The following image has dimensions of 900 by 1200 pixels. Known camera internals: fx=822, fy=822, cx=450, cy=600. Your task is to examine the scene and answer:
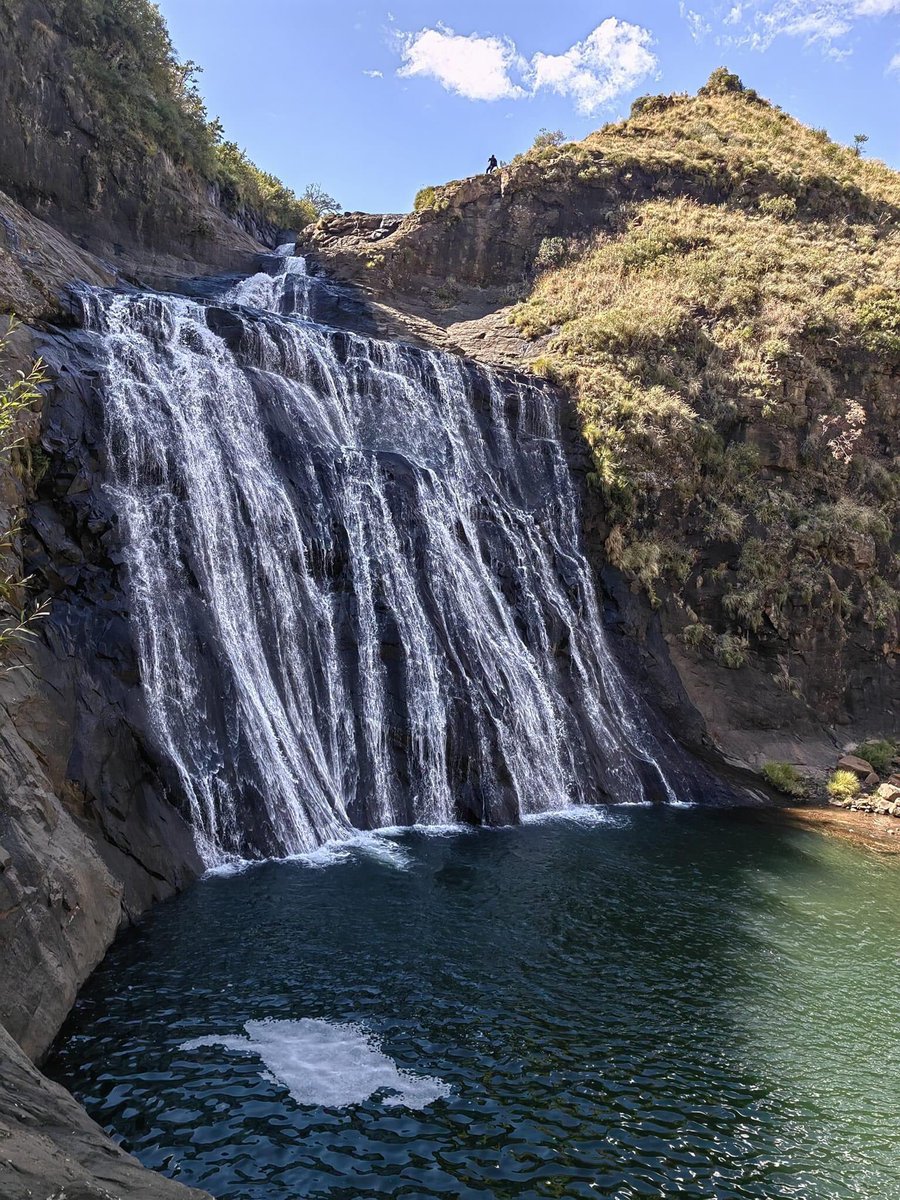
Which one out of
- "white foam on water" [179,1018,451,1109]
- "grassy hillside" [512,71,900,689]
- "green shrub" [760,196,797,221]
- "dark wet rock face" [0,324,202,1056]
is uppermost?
"green shrub" [760,196,797,221]

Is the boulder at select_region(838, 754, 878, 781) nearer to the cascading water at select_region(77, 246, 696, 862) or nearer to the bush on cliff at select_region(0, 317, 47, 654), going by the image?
the cascading water at select_region(77, 246, 696, 862)

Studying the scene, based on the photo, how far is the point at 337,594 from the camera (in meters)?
21.5

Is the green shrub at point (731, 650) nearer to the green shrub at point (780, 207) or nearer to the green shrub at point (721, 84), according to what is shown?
the green shrub at point (780, 207)

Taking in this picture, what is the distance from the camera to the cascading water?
17.3 metres

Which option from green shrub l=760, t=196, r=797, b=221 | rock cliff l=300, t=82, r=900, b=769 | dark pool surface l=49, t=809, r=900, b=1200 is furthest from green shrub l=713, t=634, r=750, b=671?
green shrub l=760, t=196, r=797, b=221

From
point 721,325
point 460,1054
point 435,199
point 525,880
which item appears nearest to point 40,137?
point 435,199

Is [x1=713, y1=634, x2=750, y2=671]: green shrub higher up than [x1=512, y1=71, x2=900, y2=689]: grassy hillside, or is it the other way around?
[x1=512, y1=71, x2=900, y2=689]: grassy hillside

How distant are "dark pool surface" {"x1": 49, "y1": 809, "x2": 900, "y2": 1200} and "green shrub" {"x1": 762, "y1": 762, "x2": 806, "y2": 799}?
906 centimetres

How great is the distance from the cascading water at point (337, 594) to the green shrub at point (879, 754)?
283 inches

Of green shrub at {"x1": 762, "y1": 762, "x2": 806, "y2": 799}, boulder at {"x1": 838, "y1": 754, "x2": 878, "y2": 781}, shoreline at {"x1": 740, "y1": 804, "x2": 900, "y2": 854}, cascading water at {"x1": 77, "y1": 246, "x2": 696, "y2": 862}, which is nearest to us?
cascading water at {"x1": 77, "y1": 246, "x2": 696, "y2": 862}

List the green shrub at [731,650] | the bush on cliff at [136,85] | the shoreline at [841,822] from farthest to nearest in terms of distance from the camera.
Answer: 1. the bush on cliff at [136,85]
2. the green shrub at [731,650]
3. the shoreline at [841,822]

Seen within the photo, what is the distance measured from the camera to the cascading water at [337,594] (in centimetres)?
1730

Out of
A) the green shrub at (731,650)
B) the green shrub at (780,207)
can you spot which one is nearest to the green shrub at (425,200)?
the green shrub at (780,207)

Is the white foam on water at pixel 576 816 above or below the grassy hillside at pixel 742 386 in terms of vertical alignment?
below
